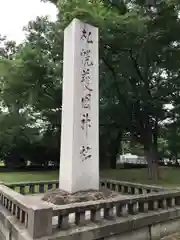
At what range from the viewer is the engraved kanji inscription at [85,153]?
5.72m

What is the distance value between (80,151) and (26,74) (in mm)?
6371

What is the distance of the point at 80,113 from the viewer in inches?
231

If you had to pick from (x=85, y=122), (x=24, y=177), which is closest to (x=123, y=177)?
(x=24, y=177)

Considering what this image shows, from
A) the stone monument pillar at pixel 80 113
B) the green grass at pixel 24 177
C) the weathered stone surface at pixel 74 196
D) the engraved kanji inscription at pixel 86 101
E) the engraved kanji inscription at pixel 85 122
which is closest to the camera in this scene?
the weathered stone surface at pixel 74 196

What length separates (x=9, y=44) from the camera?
1723cm

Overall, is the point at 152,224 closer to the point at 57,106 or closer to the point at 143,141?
the point at 143,141

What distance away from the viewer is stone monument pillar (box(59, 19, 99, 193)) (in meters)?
5.66

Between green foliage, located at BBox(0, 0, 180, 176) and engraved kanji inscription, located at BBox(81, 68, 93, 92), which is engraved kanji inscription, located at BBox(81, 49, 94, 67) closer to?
engraved kanji inscription, located at BBox(81, 68, 93, 92)

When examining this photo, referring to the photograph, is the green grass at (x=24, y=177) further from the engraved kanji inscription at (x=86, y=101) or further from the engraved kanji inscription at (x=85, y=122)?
the engraved kanji inscription at (x=86, y=101)

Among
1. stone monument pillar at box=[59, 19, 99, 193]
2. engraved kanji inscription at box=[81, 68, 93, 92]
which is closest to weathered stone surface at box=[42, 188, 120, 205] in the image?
stone monument pillar at box=[59, 19, 99, 193]

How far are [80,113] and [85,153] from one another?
97 centimetres

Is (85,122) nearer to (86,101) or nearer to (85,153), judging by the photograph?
(86,101)

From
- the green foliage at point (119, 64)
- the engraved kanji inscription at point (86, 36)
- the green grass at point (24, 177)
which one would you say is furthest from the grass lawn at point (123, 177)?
the engraved kanji inscription at point (86, 36)

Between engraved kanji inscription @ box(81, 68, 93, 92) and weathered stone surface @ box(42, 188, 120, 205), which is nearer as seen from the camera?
weathered stone surface @ box(42, 188, 120, 205)
